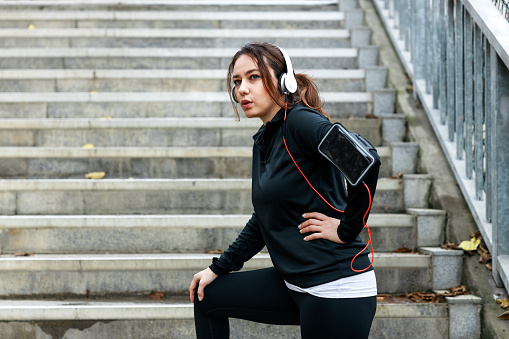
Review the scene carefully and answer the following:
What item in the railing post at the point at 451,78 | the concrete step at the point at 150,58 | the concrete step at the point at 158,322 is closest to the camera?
the concrete step at the point at 158,322

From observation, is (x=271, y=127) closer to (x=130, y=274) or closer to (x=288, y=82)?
(x=288, y=82)

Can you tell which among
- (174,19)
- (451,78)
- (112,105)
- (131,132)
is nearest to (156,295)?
(131,132)

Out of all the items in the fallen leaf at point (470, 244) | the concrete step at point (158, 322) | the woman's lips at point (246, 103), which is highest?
the woman's lips at point (246, 103)

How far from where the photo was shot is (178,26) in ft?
22.4

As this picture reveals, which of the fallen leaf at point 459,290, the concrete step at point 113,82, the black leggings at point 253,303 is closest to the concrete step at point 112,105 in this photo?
the concrete step at point 113,82

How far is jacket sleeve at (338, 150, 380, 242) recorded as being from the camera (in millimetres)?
1976

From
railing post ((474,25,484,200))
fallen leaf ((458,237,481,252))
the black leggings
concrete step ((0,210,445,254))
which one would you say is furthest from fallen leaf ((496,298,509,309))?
the black leggings

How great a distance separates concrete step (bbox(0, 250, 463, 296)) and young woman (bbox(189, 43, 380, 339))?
56.4 inches


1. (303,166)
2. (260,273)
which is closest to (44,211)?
(260,273)

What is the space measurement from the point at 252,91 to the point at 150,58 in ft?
13.4

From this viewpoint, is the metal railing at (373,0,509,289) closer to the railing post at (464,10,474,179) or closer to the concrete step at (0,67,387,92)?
the railing post at (464,10,474,179)

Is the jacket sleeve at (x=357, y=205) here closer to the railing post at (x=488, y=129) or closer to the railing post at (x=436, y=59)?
the railing post at (x=488, y=129)

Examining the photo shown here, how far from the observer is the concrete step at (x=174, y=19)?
675 cm

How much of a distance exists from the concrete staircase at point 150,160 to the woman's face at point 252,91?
5.03 ft
